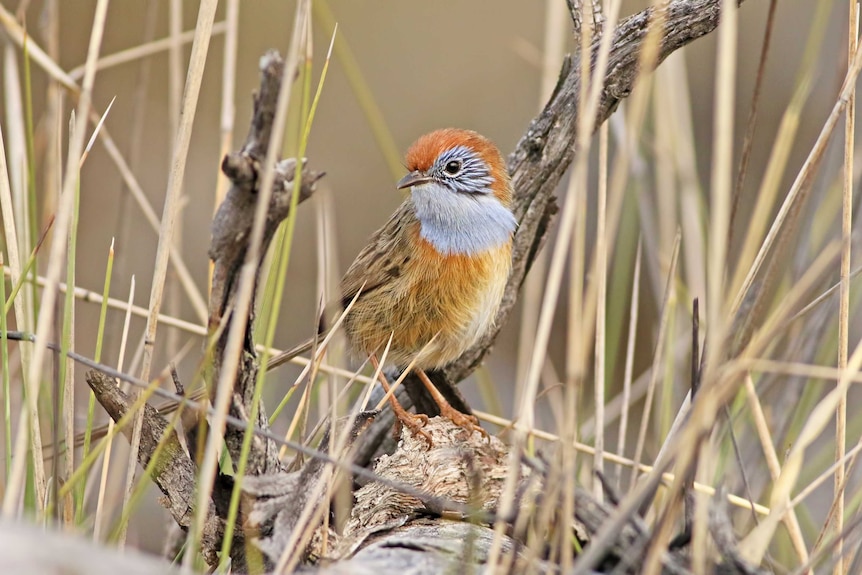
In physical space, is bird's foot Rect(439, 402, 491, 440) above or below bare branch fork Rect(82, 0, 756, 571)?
below

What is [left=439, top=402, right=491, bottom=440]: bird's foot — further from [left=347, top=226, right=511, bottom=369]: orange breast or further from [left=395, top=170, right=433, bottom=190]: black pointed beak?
[left=395, top=170, right=433, bottom=190]: black pointed beak

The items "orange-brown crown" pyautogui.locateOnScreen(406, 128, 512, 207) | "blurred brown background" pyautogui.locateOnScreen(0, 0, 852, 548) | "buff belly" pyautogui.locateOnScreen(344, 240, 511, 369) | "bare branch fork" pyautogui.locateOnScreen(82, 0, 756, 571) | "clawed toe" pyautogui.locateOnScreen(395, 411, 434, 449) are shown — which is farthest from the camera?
"blurred brown background" pyautogui.locateOnScreen(0, 0, 852, 548)

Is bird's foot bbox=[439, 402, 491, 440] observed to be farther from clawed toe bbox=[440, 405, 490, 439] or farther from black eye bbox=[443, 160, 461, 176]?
black eye bbox=[443, 160, 461, 176]

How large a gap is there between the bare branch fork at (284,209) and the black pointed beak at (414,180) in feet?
1.10

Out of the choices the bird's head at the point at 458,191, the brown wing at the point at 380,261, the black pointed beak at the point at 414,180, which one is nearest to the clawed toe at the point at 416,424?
the brown wing at the point at 380,261

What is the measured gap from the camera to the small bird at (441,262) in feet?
10.9

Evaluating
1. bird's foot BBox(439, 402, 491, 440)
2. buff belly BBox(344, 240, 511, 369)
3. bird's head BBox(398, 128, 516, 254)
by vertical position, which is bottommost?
bird's foot BBox(439, 402, 491, 440)

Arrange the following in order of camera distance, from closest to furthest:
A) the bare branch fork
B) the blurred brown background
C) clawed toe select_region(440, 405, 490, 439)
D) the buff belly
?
the bare branch fork
clawed toe select_region(440, 405, 490, 439)
the buff belly
the blurred brown background

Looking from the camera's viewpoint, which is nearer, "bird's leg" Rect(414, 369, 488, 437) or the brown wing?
"bird's leg" Rect(414, 369, 488, 437)

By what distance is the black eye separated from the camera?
3463 mm

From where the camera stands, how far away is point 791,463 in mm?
2225

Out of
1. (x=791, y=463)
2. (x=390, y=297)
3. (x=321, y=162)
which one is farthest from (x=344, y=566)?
(x=321, y=162)

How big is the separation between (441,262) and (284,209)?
1.42m

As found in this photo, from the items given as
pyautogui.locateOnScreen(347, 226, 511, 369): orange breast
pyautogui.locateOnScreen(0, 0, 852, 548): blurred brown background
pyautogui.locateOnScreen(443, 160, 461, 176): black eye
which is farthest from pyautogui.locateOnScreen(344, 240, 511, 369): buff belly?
pyautogui.locateOnScreen(0, 0, 852, 548): blurred brown background
